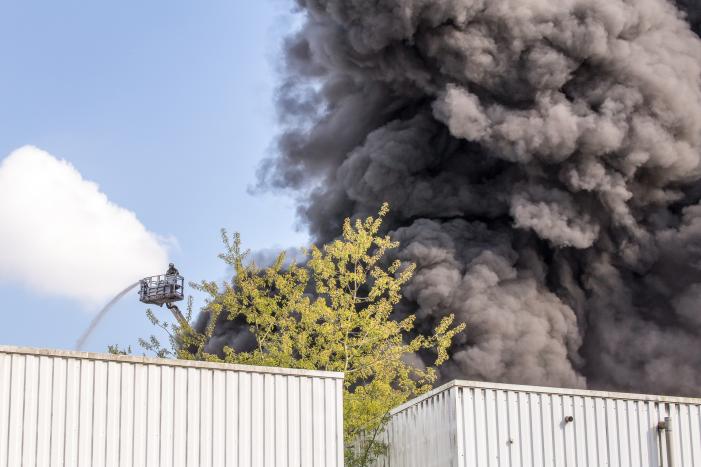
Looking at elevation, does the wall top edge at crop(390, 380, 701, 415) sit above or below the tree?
below

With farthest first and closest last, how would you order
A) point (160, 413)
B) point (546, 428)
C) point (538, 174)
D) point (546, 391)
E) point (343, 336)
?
point (538, 174)
point (343, 336)
point (546, 391)
point (546, 428)
point (160, 413)

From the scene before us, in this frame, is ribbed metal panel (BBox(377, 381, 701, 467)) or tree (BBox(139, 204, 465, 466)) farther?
tree (BBox(139, 204, 465, 466))

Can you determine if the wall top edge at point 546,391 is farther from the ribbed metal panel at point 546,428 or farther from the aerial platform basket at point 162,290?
the aerial platform basket at point 162,290

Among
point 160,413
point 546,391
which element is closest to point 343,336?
point 546,391

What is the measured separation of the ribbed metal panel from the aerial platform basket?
22568 mm

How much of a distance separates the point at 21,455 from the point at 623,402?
8846 mm

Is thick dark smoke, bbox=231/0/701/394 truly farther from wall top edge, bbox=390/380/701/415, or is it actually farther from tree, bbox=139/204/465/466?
wall top edge, bbox=390/380/701/415

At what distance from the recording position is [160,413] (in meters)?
15.6

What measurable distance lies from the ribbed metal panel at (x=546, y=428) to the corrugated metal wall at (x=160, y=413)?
172cm

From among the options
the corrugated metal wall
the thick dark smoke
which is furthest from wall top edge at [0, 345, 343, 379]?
the thick dark smoke

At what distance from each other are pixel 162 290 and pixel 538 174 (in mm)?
13045

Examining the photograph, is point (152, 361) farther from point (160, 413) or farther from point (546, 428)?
point (546, 428)

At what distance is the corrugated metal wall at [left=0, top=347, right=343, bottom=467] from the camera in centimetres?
1473

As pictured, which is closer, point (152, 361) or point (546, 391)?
point (152, 361)
